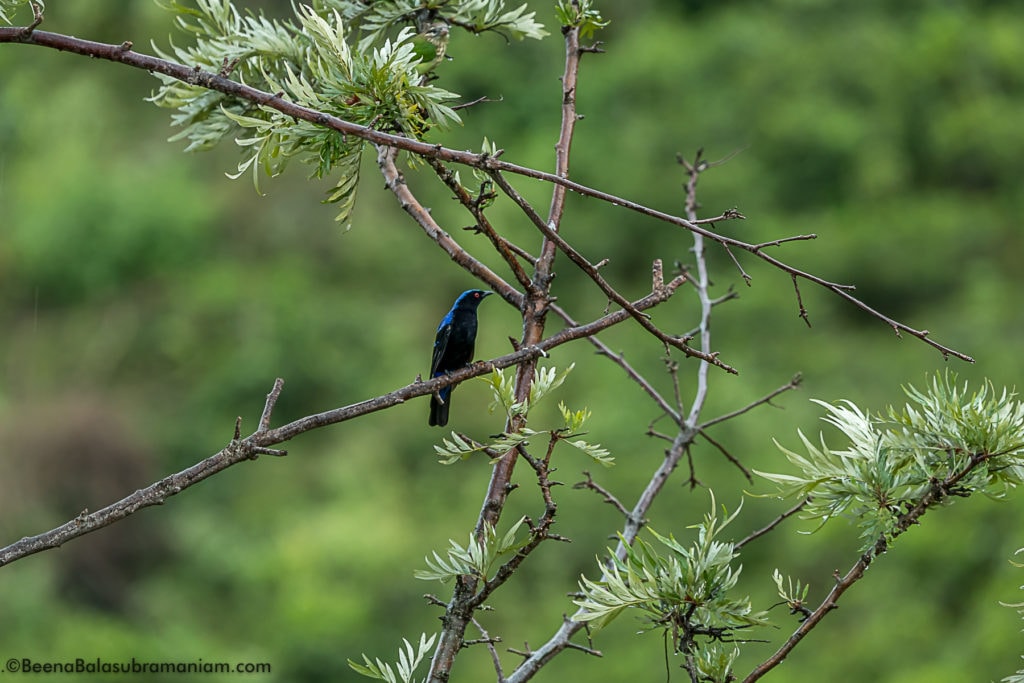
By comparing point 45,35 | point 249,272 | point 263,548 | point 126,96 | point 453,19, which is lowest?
point 45,35

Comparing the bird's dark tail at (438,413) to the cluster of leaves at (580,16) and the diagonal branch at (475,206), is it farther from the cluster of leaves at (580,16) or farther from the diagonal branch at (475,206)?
the diagonal branch at (475,206)

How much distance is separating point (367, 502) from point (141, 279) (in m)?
5.74

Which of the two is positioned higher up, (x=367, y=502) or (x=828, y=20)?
(x=828, y=20)

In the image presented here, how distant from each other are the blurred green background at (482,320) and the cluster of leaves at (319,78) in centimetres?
858

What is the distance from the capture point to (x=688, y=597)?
1.90 metres

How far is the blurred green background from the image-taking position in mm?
12047

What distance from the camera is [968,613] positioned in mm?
10203

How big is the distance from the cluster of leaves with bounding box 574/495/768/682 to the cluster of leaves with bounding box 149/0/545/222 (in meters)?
0.90

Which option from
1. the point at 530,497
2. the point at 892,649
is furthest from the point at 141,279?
the point at 892,649

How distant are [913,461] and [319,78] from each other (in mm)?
1250

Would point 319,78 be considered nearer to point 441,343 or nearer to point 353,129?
point 353,129

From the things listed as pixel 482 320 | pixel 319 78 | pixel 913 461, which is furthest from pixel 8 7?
pixel 482 320

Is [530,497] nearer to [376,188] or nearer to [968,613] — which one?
[968,613]

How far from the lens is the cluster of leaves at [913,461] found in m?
1.88
